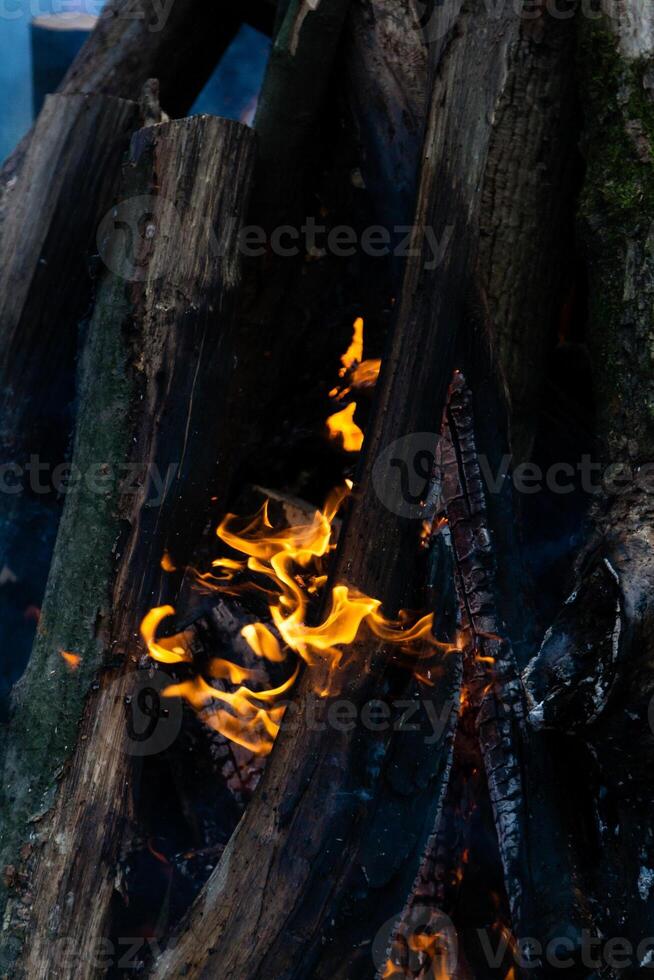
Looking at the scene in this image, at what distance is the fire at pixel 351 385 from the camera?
330 cm

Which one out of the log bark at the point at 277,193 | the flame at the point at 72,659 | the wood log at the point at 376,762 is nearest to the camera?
the wood log at the point at 376,762

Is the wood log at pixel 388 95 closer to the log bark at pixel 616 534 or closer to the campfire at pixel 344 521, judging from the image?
the campfire at pixel 344 521

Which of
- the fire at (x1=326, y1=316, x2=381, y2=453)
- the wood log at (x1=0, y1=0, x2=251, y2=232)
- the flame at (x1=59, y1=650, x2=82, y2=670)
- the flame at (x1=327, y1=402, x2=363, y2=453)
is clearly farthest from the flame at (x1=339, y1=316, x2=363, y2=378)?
the flame at (x1=59, y1=650, x2=82, y2=670)

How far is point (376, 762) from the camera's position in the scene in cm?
232

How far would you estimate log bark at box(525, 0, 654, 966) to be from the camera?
7.34 feet

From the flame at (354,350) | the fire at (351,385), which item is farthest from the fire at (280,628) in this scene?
the flame at (354,350)

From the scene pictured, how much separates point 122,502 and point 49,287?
1034mm

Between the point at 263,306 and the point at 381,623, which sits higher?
the point at 263,306

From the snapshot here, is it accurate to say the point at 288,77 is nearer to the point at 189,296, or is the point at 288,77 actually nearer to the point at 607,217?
the point at 189,296

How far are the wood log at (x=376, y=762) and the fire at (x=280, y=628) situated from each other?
0.07 meters

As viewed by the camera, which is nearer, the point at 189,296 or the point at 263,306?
the point at 189,296

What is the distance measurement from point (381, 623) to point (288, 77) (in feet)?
6.72

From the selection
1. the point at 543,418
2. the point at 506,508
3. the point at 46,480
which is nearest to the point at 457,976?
the point at 506,508

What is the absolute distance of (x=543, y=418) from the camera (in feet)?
10.8
